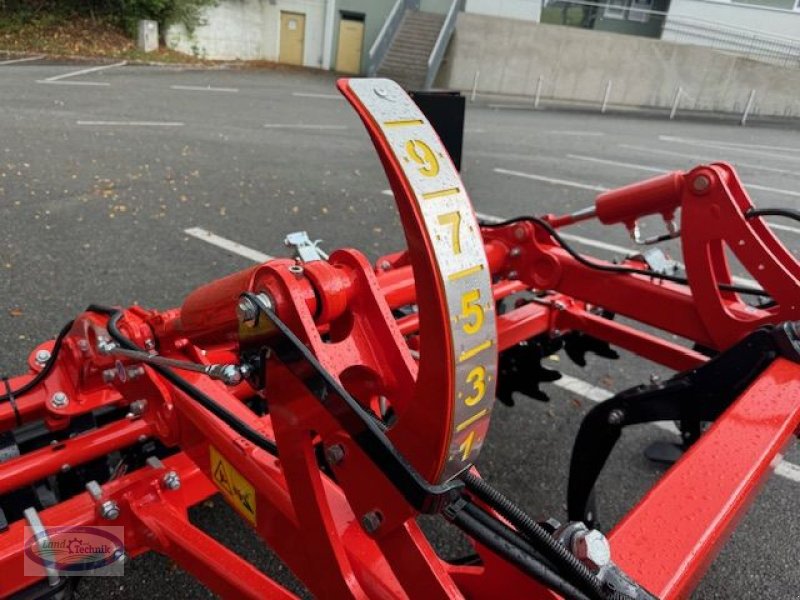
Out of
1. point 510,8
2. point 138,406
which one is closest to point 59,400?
point 138,406

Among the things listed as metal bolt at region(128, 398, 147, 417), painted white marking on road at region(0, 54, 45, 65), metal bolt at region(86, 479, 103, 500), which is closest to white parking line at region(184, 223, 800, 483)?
metal bolt at region(128, 398, 147, 417)

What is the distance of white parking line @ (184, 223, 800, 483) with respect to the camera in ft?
10.8

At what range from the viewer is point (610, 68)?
21.0 meters

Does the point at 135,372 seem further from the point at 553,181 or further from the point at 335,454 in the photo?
the point at 553,181

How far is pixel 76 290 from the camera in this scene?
439 cm

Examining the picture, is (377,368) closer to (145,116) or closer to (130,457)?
(130,457)

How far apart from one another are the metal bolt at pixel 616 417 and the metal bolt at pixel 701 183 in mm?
908

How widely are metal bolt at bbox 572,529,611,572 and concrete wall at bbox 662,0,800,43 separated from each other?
26266mm

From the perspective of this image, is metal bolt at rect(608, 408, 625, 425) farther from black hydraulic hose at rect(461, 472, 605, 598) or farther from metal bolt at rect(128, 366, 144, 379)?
metal bolt at rect(128, 366, 144, 379)

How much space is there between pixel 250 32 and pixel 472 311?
82.5 feet

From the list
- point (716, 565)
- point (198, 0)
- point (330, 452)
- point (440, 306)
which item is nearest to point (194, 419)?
point (330, 452)

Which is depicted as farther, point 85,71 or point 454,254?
point 85,71

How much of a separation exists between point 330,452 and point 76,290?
3851 mm

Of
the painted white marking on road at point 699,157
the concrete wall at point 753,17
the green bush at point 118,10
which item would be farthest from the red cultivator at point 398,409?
the concrete wall at point 753,17
